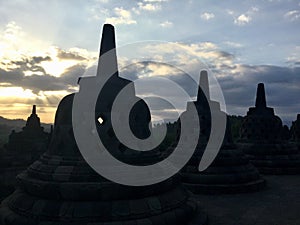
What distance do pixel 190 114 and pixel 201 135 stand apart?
132cm

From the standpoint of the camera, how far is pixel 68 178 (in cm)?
777

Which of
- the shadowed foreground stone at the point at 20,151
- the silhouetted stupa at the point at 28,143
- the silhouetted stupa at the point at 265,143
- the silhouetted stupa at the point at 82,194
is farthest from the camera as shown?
the silhouetted stupa at the point at 28,143

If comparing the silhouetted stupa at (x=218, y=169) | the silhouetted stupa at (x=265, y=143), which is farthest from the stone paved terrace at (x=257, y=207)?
the silhouetted stupa at (x=265, y=143)

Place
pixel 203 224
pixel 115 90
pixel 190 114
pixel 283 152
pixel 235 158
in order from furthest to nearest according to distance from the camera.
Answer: pixel 283 152
pixel 190 114
pixel 235 158
pixel 115 90
pixel 203 224

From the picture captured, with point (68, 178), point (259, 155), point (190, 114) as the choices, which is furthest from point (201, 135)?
point (68, 178)

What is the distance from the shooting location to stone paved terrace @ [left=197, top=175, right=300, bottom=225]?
31.0 ft

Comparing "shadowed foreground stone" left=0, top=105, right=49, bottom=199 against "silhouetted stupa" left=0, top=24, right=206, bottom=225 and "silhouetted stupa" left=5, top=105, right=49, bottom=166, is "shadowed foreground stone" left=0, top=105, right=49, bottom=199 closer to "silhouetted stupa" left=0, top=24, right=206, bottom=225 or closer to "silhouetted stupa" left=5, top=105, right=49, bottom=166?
"silhouetted stupa" left=5, top=105, right=49, bottom=166

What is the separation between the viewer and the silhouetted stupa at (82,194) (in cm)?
737

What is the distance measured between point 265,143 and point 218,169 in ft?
26.2

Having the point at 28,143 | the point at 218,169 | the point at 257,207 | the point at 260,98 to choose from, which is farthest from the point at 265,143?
the point at 28,143

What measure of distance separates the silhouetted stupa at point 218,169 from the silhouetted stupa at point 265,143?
523 cm

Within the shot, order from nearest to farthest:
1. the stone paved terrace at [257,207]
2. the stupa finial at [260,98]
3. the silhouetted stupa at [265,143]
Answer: the stone paved terrace at [257,207]
the silhouetted stupa at [265,143]
the stupa finial at [260,98]

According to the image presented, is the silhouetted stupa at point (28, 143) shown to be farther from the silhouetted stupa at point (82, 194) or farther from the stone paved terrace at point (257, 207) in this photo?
the stone paved terrace at point (257, 207)

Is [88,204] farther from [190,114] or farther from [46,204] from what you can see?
[190,114]
